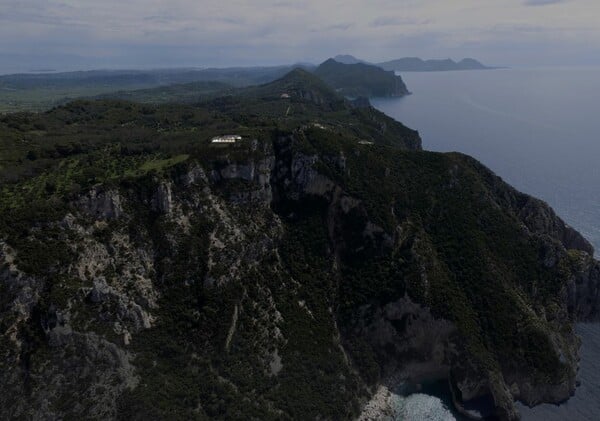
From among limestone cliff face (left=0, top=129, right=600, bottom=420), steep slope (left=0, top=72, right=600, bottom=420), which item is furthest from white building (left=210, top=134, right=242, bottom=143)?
limestone cliff face (left=0, top=129, right=600, bottom=420)

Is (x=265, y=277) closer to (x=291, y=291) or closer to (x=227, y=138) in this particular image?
(x=291, y=291)

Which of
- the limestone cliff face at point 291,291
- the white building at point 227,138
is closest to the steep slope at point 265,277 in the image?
the limestone cliff face at point 291,291

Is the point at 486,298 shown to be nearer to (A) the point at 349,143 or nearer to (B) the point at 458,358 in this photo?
(B) the point at 458,358

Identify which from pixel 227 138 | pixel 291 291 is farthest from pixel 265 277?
pixel 227 138

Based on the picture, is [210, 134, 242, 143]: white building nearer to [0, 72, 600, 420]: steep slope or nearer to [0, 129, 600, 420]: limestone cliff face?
[0, 72, 600, 420]: steep slope

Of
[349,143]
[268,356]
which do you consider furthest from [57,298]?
[349,143]

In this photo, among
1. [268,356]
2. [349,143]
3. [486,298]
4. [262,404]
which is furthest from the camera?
[349,143]

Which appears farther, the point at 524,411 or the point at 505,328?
the point at 505,328
